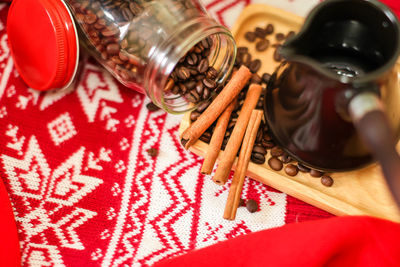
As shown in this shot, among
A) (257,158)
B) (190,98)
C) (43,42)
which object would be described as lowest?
(257,158)

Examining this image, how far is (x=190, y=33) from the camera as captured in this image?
860 mm

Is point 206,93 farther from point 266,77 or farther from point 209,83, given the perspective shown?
point 266,77

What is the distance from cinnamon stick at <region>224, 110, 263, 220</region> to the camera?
915 millimetres

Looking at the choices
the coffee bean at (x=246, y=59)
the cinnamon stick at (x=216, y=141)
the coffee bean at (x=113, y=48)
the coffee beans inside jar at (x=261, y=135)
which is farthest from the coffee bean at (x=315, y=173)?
the coffee bean at (x=113, y=48)

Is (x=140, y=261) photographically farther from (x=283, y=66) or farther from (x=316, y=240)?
(x=283, y=66)

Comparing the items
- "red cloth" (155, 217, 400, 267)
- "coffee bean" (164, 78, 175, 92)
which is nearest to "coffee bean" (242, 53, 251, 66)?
"coffee bean" (164, 78, 175, 92)

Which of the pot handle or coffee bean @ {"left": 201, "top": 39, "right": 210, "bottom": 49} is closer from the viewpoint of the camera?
the pot handle

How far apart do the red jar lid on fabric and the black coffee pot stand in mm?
483

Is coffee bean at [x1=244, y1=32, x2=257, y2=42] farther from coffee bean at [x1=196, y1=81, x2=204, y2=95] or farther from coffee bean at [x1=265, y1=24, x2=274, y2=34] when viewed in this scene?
coffee bean at [x1=196, y1=81, x2=204, y2=95]

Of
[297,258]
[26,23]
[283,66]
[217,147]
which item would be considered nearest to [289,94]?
[283,66]

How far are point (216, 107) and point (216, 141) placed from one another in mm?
80

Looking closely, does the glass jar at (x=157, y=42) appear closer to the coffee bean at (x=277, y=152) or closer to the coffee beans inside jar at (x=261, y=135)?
the coffee beans inside jar at (x=261, y=135)

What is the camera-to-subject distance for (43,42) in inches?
38.6

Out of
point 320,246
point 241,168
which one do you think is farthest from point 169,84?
point 320,246
